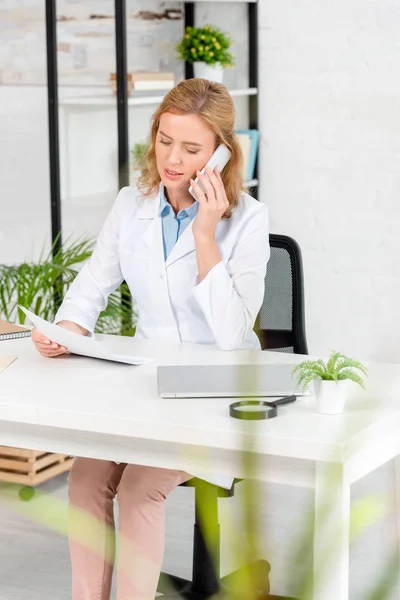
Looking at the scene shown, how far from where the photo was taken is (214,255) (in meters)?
1.93

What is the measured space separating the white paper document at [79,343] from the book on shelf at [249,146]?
2137 mm

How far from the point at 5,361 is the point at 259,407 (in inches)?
24.1

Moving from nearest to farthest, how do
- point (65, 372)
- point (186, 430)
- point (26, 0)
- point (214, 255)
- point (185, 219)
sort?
point (186, 430), point (65, 372), point (214, 255), point (185, 219), point (26, 0)

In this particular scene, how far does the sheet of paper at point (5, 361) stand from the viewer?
1790mm

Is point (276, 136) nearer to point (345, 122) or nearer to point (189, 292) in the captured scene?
point (345, 122)

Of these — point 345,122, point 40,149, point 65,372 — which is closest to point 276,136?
point 345,122

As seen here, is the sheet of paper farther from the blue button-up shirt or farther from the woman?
the blue button-up shirt

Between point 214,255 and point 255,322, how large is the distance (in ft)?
0.85

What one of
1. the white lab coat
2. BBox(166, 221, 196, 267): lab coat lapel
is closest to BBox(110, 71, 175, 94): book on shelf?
the white lab coat

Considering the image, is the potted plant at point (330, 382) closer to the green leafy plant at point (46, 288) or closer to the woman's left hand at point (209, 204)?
the woman's left hand at point (209, 204)

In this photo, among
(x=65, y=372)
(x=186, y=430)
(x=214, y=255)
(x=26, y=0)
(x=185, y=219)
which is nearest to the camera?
(x=186, y=430)

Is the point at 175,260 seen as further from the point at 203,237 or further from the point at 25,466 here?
the point at 25,466

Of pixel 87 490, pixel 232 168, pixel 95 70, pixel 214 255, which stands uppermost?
pixel 95 70

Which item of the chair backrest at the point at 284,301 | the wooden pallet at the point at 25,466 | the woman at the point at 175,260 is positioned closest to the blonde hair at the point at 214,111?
the woman at the point at 175,260
